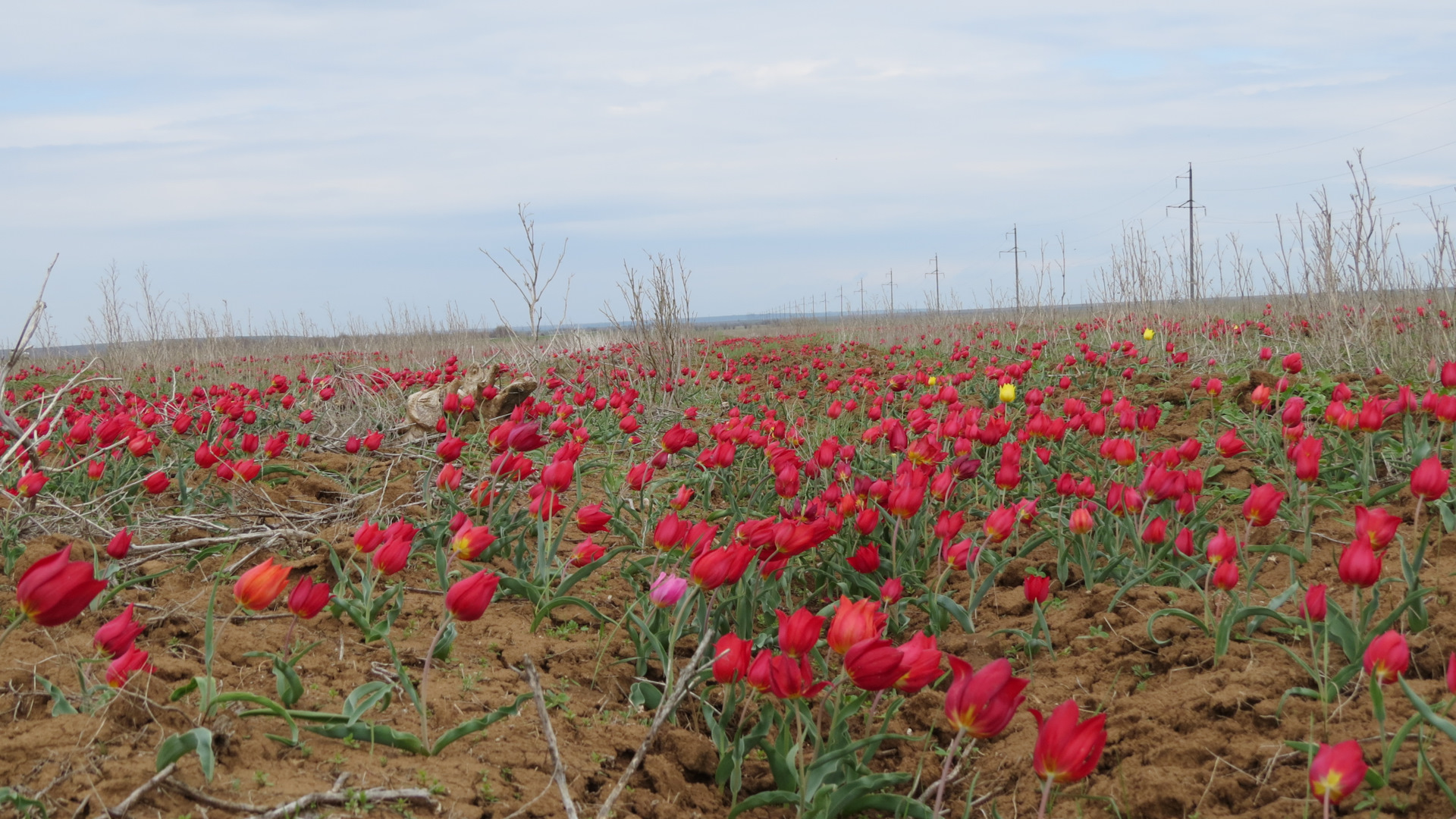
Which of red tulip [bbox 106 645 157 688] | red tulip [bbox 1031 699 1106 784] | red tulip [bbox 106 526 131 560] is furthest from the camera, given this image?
red tulip [bbox 106 526 131 560]

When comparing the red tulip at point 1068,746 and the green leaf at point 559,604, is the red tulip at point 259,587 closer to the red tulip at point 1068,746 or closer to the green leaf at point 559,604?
the green leaf at point 559,604

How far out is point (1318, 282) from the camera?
27.2 ft

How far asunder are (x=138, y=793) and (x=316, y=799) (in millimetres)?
250

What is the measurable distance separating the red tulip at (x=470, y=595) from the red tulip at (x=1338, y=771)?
1.35m

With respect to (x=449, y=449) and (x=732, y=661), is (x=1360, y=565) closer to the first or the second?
(x=732, y=661)

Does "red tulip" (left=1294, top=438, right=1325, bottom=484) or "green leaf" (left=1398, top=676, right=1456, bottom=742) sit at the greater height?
"red tulip" (left=1294, top=438, right=1325, bottom=484)

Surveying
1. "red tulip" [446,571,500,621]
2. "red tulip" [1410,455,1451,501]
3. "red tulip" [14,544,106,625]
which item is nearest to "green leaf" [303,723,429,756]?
"red tulip" [446,571,500,621]

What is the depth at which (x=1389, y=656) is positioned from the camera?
5.10 ft

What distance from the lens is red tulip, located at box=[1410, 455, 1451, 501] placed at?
7.09 feet

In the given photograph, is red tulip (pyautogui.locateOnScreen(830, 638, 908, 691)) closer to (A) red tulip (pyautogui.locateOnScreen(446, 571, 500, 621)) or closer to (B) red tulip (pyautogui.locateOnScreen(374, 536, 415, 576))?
(A) red tulip (pyautogui.locateOnScreen(446, 571, 500, 621))

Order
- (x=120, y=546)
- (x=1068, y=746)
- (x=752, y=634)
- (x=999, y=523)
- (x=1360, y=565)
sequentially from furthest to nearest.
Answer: (x=752, y=634)
(x=999, y=523)
(x=120, y=546)
(x=1360, y=565)
(x=1068, y=746)

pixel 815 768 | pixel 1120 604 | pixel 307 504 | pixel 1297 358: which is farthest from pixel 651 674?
pixel 1297 358

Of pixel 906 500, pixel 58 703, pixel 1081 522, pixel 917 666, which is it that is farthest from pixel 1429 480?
pixel 58 703

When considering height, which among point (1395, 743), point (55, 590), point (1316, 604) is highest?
point (55, 590)
